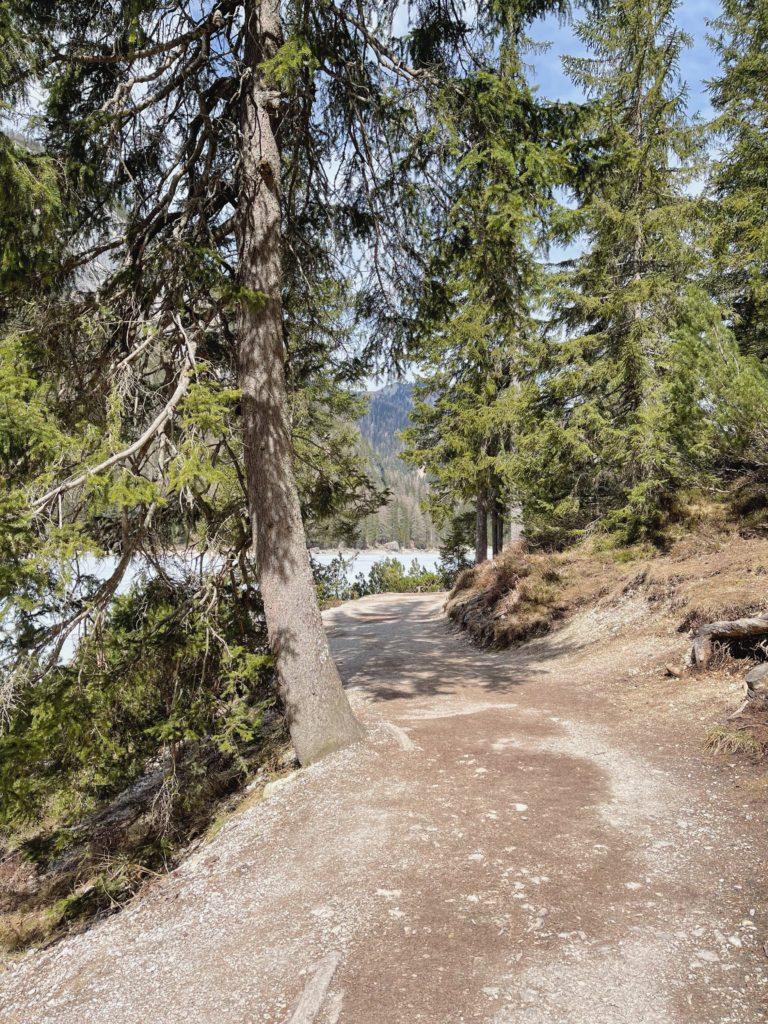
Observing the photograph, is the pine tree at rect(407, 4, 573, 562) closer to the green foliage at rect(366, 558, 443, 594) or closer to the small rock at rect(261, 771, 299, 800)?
the small rock at rect(261, 771, 299, 800)

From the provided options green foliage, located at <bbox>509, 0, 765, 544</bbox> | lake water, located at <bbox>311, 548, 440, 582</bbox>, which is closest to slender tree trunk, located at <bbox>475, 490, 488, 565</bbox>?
lake water, located at <bbox>311, 548, 440, 582</bbox>

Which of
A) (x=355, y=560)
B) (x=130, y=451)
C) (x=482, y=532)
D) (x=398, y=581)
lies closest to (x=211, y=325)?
(x=130, y=451)

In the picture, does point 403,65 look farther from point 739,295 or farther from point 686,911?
point 739,295

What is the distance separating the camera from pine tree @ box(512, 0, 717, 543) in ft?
38.7

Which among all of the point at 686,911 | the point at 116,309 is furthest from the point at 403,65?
the point at 686,911

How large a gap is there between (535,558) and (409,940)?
11.2 meters

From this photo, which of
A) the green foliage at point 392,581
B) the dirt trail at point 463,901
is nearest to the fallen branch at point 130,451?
the dirt trail at point 463,901

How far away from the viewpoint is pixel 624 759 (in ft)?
16.7

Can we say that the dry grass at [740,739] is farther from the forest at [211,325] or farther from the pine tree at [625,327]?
the pine tree at [625,327]

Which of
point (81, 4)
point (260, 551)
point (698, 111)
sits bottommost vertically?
point (260, 551)

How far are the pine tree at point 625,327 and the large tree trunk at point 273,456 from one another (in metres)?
7.76

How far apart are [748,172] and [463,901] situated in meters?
12.5

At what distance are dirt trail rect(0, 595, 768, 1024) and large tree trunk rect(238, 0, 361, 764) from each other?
1.68 ft

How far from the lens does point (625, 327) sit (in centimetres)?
1302
